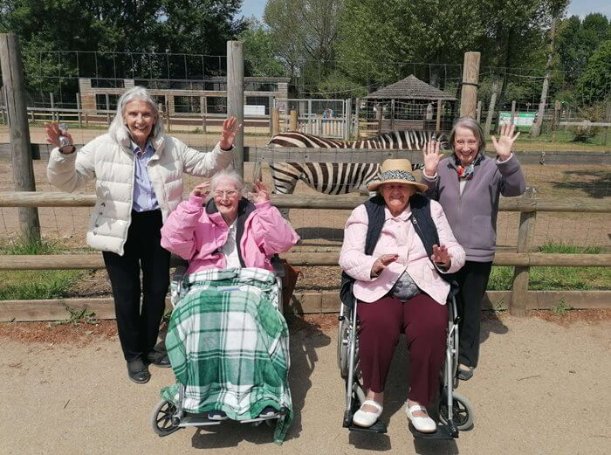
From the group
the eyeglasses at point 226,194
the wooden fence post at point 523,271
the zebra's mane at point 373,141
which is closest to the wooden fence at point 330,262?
the wooden fence post at point 523,271

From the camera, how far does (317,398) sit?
3.09 m

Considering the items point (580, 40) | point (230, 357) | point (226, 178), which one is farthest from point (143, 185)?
point (580, 40)

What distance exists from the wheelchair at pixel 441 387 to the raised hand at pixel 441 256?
0.66 ft

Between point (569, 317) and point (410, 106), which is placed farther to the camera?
point (410, 106)

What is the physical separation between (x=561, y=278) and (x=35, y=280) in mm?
4780

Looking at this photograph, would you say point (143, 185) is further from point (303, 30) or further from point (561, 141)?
point (303, 30)

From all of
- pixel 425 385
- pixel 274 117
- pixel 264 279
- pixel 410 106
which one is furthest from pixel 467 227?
pixel 410 106

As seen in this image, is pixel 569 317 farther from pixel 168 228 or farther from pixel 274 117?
pixel 274 117

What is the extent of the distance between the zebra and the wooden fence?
262 cm

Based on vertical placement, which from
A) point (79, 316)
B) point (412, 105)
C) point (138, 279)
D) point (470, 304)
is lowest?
point (79, 316)

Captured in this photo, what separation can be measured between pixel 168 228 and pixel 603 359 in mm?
3042

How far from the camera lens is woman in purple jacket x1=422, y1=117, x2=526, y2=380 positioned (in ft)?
10.1

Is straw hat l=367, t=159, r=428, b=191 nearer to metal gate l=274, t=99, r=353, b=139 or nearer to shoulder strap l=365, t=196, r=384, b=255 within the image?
shoulder strap l=365, t=196, r=384, b=255

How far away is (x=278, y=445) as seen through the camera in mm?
2668
